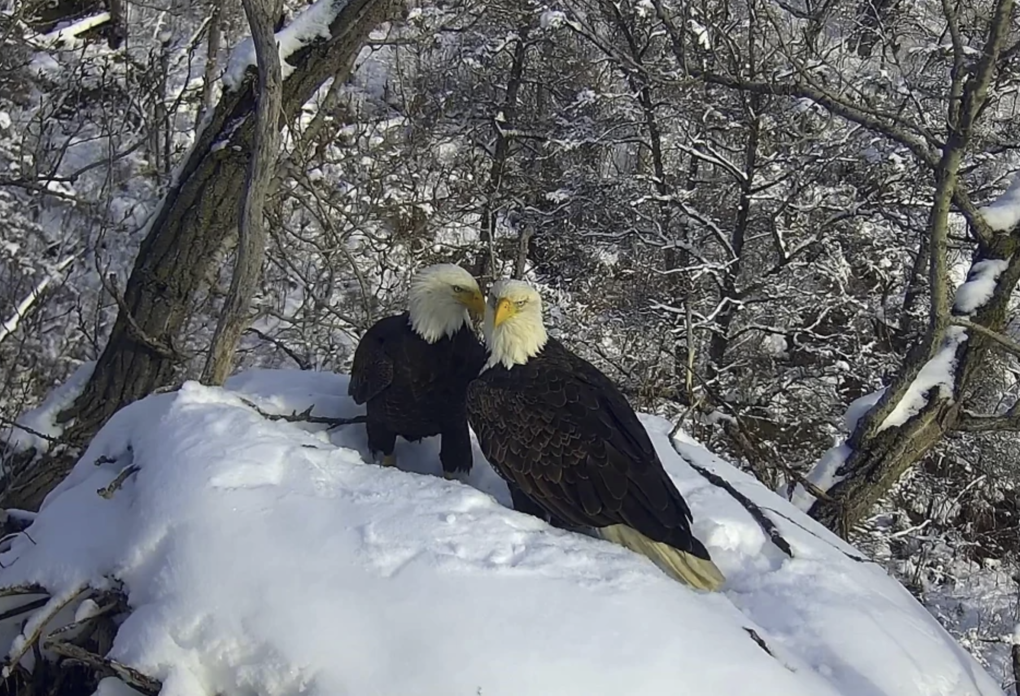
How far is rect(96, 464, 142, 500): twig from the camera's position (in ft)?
8.01

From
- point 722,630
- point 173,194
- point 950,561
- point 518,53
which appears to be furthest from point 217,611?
point 518,53

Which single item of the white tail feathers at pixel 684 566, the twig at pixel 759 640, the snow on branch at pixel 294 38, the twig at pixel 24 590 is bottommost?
the twig at pixel 24 590

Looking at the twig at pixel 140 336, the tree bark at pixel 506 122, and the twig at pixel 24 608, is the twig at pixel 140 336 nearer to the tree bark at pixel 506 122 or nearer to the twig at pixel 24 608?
the twig at pixel 24 608

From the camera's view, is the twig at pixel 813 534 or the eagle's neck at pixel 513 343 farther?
the eagle's neck at pixel 513 343

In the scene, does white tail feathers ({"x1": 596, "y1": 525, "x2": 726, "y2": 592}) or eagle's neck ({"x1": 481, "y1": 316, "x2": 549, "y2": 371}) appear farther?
eagle's neck ({"x1": 481, "y1": 316, "x2": 549, "y2": 371})

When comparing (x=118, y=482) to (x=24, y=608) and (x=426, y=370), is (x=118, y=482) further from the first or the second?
(x=426, y=370)

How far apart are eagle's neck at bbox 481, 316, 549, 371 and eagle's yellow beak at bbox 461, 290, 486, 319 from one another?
25 centimetres

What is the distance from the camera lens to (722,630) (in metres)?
2.13

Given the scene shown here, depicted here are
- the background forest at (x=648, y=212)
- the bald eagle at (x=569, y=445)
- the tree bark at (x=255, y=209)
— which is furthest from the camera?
the background forest at (x=648, y=212)

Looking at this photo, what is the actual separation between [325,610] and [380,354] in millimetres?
1717

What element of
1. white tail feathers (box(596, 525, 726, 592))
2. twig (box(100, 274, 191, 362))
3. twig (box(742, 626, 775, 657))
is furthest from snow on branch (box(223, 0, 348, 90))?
twig (box(742, 626, 775, 657))

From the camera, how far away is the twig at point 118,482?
2.44m

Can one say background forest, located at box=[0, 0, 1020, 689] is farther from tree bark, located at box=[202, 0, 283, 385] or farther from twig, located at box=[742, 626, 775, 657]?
twig, located at box=[742, 626, 775, 657]

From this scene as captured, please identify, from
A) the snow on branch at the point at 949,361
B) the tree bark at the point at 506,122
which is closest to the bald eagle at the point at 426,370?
the snow on branch at the point at 949,361
